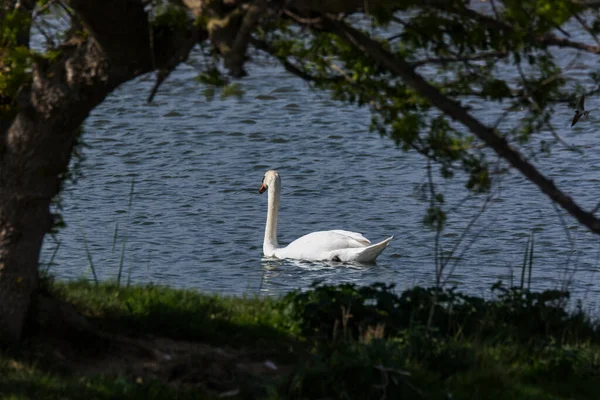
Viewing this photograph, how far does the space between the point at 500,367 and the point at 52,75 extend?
3.05 metres

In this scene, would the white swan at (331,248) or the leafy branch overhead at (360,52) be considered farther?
the white swan at (331,248)

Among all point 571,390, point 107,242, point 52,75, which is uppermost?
point 52,75

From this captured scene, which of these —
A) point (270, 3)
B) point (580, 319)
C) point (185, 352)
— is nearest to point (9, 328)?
point (185, 352)

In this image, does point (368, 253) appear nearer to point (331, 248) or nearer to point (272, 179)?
point (331, 248)

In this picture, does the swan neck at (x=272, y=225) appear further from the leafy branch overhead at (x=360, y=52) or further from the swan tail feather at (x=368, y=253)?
the leafy branch overhead at (x=360, y=52)

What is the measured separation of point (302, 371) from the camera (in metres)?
5.79

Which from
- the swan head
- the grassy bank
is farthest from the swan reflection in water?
the grassy bank

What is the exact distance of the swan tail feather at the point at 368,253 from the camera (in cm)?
1338

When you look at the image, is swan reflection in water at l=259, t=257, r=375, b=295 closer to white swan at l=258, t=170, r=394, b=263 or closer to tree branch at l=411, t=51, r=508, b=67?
white swan at l=258, t=170, r=394, b=263

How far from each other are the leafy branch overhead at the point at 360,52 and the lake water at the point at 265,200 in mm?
4135

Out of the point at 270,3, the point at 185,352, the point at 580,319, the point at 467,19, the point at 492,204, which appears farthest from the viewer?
the point at 492,204

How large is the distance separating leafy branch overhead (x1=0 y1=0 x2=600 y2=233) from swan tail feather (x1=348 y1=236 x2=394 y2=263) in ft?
23.2

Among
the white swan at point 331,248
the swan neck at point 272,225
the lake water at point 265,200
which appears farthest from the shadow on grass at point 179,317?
the swan neck at point 272,225

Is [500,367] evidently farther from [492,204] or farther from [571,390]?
[492,204]
